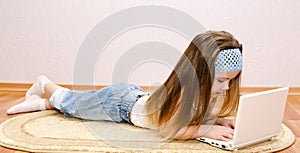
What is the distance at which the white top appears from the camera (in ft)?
4.44

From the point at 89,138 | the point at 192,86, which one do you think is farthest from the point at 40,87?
the point at 192,86

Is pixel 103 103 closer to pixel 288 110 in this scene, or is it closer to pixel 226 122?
pixel 226 122

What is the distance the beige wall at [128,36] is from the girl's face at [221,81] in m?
0.80

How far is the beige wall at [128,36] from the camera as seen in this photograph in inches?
A: 76.5

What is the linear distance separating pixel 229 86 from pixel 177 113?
0.23 m

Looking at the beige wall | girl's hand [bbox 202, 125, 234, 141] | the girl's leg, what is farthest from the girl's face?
the beige wall

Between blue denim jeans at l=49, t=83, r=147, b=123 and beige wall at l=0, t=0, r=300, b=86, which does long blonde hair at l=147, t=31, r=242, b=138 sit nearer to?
blue denim jeans at l=49, t=83, r=147, b=123

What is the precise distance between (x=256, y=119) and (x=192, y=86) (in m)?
0.21

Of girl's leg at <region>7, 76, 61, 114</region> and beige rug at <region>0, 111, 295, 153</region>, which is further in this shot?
girl's leg at <region>7, 76, 61, 114</region>

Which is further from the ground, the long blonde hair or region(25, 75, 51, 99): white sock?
the long blonde hair

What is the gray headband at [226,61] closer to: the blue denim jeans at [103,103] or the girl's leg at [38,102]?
the blue denim jeans at [103,103]

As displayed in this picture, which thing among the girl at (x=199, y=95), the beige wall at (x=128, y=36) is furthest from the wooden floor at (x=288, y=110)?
the girl at (x=199, y=95)

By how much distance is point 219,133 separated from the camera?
3.89 feet

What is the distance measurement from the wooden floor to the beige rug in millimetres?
23
